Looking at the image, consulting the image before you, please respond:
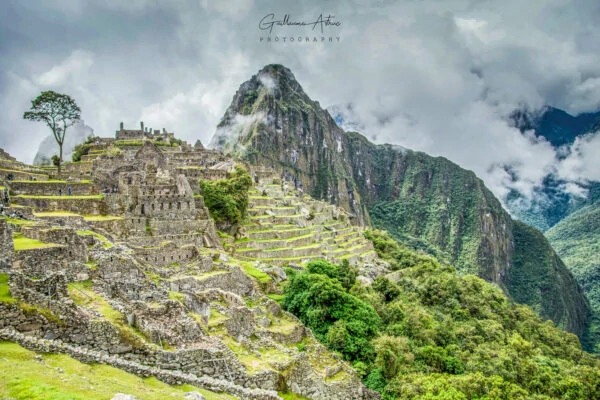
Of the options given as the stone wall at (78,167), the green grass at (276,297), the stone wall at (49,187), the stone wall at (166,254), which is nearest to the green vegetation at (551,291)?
the green grass at (276,297)

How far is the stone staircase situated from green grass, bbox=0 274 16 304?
22.3 metres

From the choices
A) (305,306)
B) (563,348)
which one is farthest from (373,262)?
(305,306)

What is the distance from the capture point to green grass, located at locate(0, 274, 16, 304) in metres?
9.68

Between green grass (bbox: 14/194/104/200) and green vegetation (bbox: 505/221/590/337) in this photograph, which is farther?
green vegetation (bbox: 505/221/590/337)

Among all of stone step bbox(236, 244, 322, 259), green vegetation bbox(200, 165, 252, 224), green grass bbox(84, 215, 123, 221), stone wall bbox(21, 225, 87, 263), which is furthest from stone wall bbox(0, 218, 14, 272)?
stone step bbox(236, 244, 322, 259)

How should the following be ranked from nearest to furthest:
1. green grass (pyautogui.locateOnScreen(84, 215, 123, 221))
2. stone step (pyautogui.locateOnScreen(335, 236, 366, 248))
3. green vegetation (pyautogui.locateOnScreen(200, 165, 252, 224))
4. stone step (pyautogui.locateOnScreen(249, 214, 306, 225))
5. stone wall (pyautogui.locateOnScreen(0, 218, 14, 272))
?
stone wall (pyautogui.locateOnScreen(0, 218, 14, 272)), green grass (pyautogui.locateOnScreen(84, 215, 123, 221)), green vegetation (pyautogui.locateOnScreen(200, 165, 252, 224)), stone step (pyautogui.locateOnScreen(249, 214, 306, 225)), stone step (pyautogui.locateOnScreen(335, 236, 366, 248))

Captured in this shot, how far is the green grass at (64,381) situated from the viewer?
7.05m

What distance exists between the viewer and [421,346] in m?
30.0

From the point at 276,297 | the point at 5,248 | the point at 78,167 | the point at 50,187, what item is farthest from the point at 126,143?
the point at 5,248

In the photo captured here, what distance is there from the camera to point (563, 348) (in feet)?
157

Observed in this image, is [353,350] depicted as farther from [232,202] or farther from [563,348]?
[563,348]

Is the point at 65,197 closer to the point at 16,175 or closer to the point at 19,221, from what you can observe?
the point at 16,175

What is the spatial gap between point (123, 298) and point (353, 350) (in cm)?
1408

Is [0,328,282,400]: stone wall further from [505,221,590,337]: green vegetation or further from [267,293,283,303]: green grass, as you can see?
[505,221,590,337]: green vegetation
